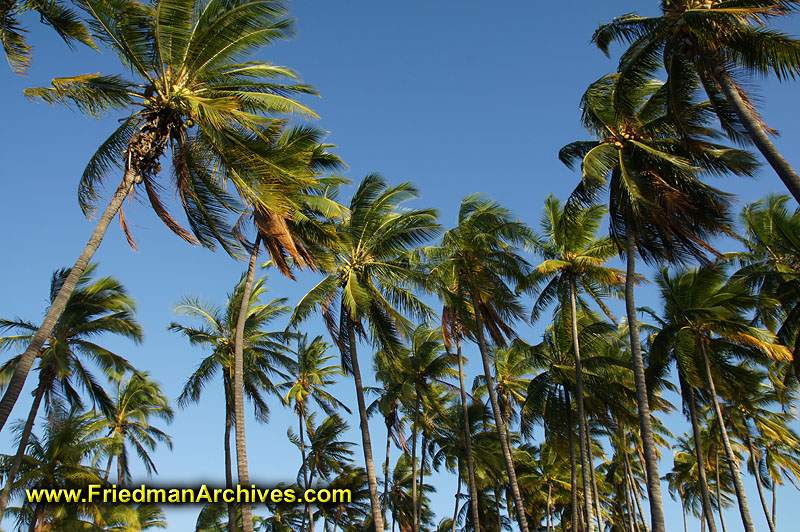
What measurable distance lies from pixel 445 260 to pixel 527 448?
79.8 ft

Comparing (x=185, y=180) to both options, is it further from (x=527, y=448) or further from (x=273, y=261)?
(x=527, y=448)

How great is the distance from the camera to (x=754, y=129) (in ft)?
37.6

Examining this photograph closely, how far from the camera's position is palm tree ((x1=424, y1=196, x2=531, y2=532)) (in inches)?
830

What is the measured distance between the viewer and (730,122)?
14.0 m

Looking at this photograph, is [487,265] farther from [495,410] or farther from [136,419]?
[136,419]

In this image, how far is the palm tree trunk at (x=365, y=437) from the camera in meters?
17.3

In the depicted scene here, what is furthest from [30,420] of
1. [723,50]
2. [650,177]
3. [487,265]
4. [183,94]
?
[723,50]

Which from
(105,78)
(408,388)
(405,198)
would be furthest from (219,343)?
(105,78)

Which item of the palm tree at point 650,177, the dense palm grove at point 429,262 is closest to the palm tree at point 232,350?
the dense palm grove at point 429,262

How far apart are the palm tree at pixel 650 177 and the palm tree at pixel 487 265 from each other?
4056 millimetres

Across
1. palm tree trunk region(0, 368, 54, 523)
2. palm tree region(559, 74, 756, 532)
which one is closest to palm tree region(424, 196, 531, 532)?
palm tree region(559, 74, 756, 532)

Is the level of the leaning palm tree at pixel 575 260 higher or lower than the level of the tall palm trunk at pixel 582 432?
higher

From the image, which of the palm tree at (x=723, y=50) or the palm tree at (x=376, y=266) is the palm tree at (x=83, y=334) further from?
the palm tree at (x=723, y=50)

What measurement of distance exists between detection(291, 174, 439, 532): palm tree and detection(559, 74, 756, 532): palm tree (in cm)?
569
